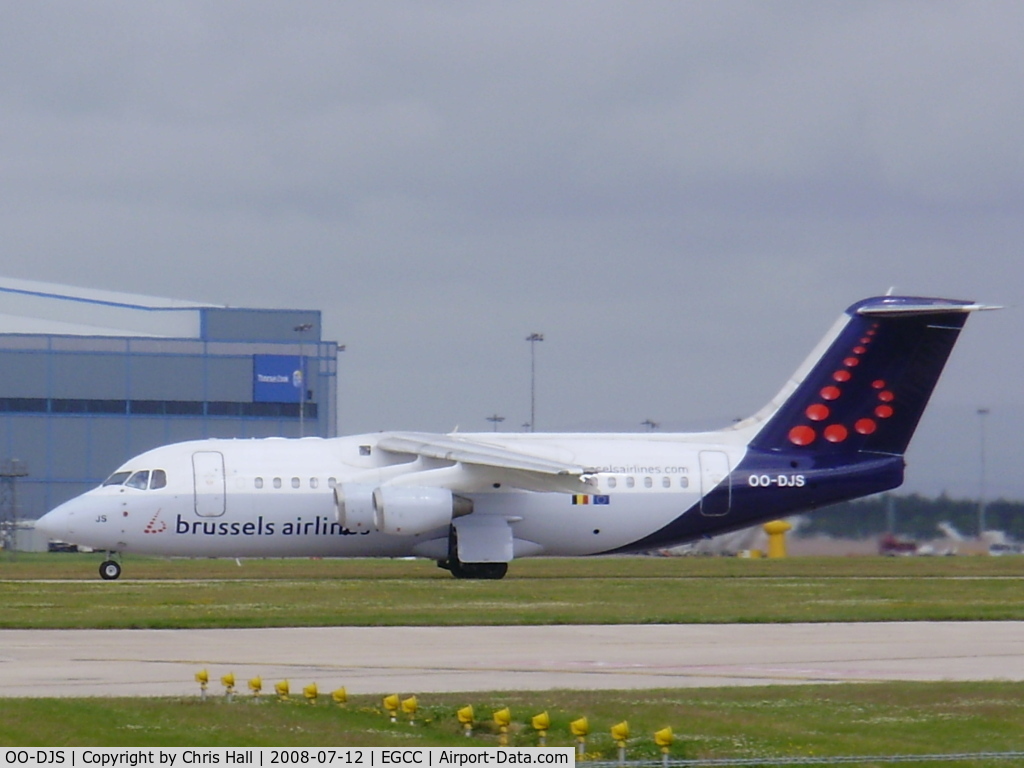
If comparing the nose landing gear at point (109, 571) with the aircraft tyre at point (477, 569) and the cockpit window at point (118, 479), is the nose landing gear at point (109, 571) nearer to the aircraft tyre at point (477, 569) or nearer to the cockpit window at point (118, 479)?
the cockpit window at point (118, 479)

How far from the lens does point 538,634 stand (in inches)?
973

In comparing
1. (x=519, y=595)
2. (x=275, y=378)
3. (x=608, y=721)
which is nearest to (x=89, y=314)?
(x=275, y=378)

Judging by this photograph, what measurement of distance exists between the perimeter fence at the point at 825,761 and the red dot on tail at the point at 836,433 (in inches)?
1076

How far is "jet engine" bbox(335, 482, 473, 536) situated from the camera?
125ft

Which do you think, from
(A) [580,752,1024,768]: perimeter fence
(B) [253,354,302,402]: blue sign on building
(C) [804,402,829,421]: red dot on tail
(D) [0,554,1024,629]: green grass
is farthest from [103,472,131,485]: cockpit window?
(B) [253,354,302,402]: blue sign on building

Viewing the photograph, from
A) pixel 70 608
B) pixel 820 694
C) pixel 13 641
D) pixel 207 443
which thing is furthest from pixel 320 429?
pixel 820 694

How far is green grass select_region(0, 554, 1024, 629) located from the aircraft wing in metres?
2.38

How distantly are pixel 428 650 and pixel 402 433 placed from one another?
18759 mm

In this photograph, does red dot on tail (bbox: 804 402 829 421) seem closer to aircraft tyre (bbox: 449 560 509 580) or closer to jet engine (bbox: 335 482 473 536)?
aircraft tyre (bbox: 449 560 509 580)

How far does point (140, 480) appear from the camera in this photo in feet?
131

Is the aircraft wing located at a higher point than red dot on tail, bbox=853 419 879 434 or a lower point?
lower

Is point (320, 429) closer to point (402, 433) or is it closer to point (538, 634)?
point (402, 433)

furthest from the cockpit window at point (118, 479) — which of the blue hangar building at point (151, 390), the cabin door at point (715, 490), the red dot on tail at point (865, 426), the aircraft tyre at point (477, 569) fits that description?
the blue hangar building at point (151, 390)

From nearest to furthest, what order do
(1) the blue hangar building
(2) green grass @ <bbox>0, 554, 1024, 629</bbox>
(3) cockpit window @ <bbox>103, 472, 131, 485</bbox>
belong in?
(2) green grass @ <bbox>0, 554, 1024, 629</bbox> → (3) cockpit window @ <bbox>103, 472, 131, 485</bbox> → (1) the blue hangar building
